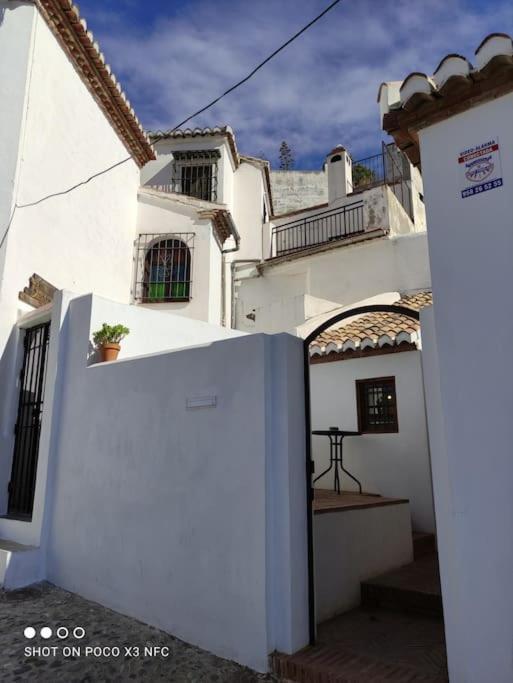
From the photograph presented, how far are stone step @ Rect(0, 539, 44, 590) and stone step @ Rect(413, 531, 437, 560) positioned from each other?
4.74 metres

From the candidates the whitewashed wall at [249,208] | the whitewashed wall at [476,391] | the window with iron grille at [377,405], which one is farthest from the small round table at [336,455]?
the whitewashed wall at [249,208]

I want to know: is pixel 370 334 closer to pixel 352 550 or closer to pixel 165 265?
pixel 352 550

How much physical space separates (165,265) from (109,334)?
265 inches

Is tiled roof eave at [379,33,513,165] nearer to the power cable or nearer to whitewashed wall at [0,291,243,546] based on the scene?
the power cable

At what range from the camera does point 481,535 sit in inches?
126

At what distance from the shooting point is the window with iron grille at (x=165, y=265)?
12.6m

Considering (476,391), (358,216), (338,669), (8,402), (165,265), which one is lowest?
(338,669)

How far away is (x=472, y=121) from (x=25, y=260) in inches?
269

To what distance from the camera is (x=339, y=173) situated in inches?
727

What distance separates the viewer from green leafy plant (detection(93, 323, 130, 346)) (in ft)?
20.7

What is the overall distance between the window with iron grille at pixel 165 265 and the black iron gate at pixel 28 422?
5.00 meters

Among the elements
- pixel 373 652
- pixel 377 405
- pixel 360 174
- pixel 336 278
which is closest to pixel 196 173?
pixel 336 278

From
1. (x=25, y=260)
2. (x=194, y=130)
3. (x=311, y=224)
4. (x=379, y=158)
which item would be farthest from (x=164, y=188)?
(x=25, y=260)

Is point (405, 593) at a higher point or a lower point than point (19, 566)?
lower
